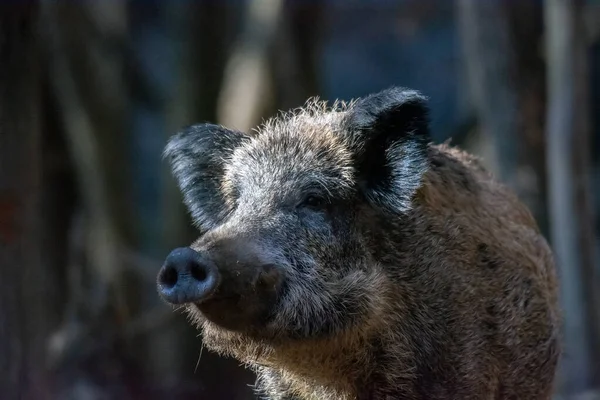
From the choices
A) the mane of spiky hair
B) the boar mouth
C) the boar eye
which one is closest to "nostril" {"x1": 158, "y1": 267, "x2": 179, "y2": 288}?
the boar mouth

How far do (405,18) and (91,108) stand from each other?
660 centimetres

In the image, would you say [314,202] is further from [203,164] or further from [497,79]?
[497,79]

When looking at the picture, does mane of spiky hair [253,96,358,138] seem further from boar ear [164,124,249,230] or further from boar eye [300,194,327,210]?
boar eye [300,194,327,210]

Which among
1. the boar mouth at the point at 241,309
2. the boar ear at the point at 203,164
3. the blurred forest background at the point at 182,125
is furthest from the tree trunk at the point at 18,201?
the boar mouth at the point at 241,309

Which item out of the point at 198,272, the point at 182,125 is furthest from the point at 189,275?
the point at 182,125

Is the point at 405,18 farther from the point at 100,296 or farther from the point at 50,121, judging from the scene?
the point at 100,296

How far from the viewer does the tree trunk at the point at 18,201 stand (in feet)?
15.1

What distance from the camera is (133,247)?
36.7 feet

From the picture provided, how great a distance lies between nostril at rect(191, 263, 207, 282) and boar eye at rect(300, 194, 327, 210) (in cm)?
93

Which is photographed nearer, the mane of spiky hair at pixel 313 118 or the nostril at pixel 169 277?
the nostril at pixel 169 277

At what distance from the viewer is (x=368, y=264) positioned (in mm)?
4637

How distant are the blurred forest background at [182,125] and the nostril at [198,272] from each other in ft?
4.38

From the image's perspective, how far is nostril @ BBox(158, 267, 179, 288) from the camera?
3838 mm

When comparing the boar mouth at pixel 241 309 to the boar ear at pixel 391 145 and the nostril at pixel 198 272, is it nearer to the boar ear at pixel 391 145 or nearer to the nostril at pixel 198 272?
the nostril at pixel 198 272
